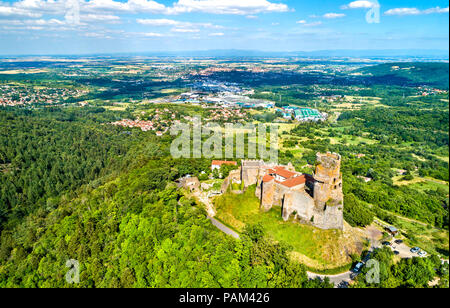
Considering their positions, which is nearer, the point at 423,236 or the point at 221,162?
the point at 423,236

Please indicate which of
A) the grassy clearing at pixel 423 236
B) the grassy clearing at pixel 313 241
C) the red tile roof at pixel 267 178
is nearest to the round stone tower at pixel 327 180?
the grassy clearing at pixel 313 241

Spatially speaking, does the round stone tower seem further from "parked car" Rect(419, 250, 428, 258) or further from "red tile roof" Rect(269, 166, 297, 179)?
"parked car" Rect(419, 250, 428, 258)

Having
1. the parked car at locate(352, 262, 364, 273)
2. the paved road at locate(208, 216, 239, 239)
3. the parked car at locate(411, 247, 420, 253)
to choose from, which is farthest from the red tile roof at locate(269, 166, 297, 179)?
the parked car at locate(411, 247, 420, 253)

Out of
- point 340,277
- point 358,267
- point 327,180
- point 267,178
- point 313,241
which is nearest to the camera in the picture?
point 340,277

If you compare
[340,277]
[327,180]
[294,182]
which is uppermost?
[327,180]

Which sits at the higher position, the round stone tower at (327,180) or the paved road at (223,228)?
the round stone tower at (327,180)

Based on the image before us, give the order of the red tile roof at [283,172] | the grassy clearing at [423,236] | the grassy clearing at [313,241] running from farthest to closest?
the red tile roof at [283,172] → the grassy clearing at [423,236] → the grassy clearing at [313,241]

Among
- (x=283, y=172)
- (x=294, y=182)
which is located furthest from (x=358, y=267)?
(x=283, y=172)

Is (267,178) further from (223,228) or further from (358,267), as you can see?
(358,267)

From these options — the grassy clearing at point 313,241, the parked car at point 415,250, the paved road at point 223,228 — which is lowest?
the parked car at point 415,250

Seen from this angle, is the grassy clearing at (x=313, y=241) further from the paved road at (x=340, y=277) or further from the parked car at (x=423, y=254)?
the parked car at (x=423, y=254)
